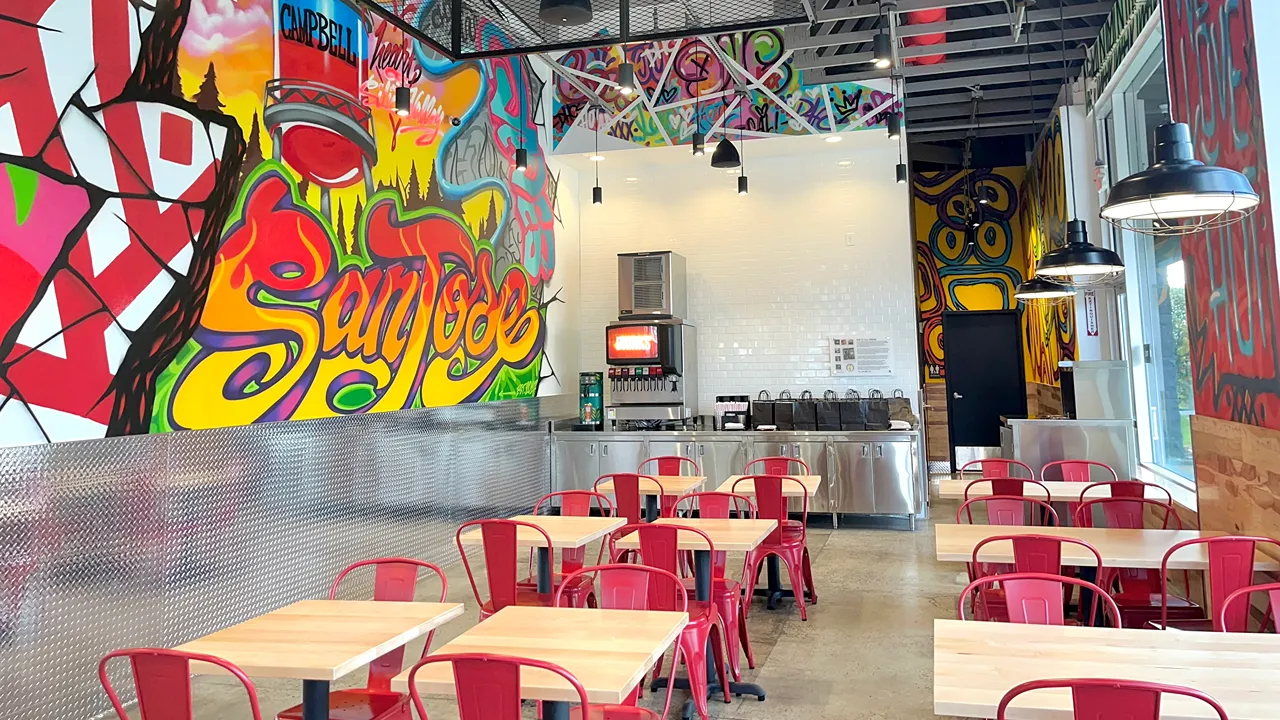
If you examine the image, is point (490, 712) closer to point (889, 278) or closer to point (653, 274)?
point (653, 274)

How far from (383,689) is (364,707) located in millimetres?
204

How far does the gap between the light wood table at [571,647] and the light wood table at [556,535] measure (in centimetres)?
109

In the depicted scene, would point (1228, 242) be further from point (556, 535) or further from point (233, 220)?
point (233, 220)

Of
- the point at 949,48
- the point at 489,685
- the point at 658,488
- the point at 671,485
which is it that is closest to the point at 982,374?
the point at 949,48

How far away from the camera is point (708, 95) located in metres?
9.03

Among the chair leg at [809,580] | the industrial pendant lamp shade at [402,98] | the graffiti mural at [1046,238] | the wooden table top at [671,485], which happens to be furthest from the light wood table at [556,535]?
the graffiti mural at [1046,238]

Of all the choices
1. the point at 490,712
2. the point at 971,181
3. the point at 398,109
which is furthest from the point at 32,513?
the point at 971,181

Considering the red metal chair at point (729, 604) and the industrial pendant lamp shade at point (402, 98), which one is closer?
the red metal chair at point (729, 604)

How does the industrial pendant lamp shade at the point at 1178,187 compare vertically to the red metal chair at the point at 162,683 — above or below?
above

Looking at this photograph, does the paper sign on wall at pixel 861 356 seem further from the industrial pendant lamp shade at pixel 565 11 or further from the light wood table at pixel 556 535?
the industrial pendant lamp shade at pixel 565 11

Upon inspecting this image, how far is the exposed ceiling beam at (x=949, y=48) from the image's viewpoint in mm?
7137

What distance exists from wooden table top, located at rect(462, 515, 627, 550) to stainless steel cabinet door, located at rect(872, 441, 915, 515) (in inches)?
157

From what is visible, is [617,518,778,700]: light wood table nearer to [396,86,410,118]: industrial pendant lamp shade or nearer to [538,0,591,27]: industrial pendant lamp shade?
[538,0,591,27]: industrial pendant lamp shade

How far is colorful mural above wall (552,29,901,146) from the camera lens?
8625 millimetres
